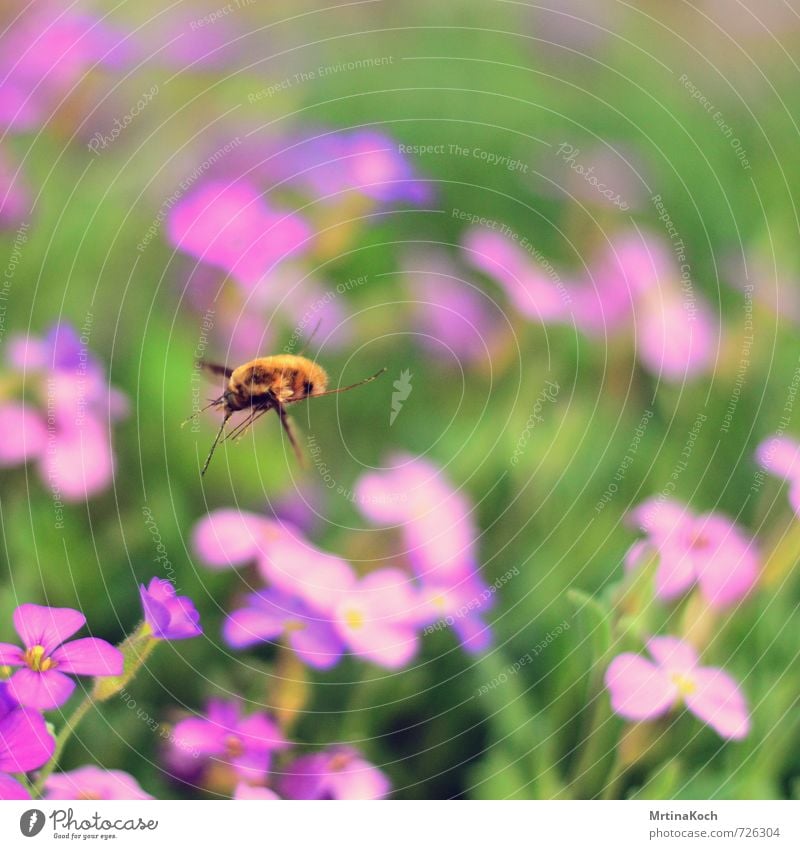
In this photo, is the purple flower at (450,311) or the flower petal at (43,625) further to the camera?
the purple flower at (450,311)

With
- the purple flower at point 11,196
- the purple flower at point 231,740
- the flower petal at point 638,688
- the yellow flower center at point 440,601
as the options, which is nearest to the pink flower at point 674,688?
the flower petal at point 638,688

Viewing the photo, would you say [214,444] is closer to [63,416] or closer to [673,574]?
[63,416]

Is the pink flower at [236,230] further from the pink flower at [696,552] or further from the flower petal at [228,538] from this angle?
the pink flower at [696,552]

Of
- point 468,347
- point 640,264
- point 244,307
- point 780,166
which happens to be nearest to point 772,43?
point 780,166

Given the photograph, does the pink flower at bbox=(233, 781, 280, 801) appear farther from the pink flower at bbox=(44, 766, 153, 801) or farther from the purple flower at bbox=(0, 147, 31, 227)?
the purple flower at bbox=(0, 147, 31, 227)

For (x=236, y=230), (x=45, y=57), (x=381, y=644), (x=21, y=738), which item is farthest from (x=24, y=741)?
(x=45, y=57)

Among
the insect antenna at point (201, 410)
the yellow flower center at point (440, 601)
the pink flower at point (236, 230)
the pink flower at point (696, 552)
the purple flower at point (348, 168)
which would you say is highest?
the purple flower at point (348, 168)
